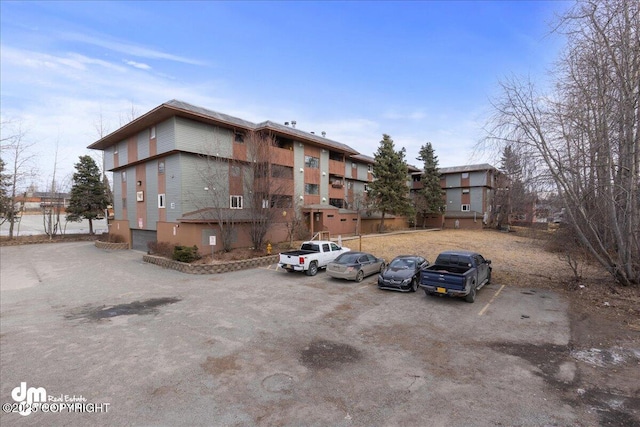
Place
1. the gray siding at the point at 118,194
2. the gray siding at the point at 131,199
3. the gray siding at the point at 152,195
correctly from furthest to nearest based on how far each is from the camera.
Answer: the gray siding at the point at 118,194 < the gray siding at the point at 131,199 < the gray siding at the point at 152,195

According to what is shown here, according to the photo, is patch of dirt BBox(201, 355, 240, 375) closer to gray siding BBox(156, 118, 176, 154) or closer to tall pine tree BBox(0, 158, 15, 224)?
gray siding BBox(156, 118, 176, 154)

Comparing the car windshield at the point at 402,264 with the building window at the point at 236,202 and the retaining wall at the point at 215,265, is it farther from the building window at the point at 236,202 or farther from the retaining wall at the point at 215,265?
the building window at the point at 236,202

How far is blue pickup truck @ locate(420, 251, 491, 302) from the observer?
1091 centimetres

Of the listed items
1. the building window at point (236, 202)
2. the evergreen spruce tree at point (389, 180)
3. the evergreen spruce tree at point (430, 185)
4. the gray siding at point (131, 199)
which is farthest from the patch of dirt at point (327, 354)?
the evergreen spruce tree at point (430, 185)

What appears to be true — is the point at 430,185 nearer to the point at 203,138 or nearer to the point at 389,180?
the point at 389,180

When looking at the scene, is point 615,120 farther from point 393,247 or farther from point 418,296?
point 393,247

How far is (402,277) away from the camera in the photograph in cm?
1290

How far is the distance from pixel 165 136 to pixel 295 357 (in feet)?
74.6

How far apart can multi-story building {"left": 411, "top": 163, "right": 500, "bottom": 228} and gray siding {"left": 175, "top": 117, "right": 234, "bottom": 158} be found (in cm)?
3856

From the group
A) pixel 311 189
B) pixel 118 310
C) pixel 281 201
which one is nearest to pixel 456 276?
pixel 118 310

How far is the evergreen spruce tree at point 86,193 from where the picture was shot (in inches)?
1534

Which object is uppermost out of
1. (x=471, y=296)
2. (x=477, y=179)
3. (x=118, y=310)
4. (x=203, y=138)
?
(x=203, y=138)

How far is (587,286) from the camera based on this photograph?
12.6 meters

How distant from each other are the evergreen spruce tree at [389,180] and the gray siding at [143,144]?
2522cm
